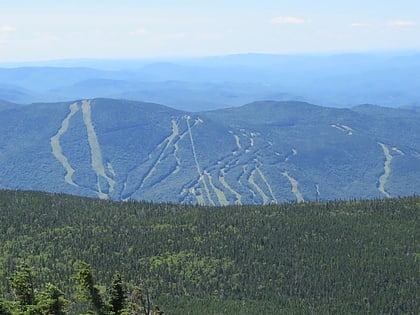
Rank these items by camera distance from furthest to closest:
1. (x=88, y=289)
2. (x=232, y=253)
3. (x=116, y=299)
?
(x=232, y=253) < (x=116, y=299) < (x=88, y=289)

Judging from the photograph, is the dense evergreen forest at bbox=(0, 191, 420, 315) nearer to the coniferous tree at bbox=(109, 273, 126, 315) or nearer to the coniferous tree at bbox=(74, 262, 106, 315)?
the coniferous tree at bbox=(109, 273, 126, 315)

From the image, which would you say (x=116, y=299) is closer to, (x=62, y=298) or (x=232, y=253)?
(x=62, y=298)

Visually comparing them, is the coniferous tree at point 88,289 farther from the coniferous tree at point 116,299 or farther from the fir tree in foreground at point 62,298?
the coniferous tree at point 116,299

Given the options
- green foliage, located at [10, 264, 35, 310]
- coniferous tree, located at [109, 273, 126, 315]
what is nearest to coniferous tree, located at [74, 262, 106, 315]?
coniferous tree, located at [109, 273, 126, 315]

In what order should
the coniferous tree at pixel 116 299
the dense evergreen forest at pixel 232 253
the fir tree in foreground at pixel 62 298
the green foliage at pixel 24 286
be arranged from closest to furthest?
the fir tree in foreground at pixel 62 298, the green foliage at pixel 24 286, the coniferous tree at pixel 116 299, the dense evergreen forest at pixel 232 253

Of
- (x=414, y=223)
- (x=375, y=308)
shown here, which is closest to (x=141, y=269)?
(x=375, y=308)

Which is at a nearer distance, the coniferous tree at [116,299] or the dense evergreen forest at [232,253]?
the coniferous tree at [116,299]

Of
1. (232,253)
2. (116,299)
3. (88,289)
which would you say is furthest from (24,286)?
(232,253)

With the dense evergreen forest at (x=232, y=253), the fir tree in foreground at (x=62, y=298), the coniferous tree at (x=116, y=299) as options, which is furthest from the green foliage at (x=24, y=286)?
the dense evergreen forest at (x=232, y=253)
